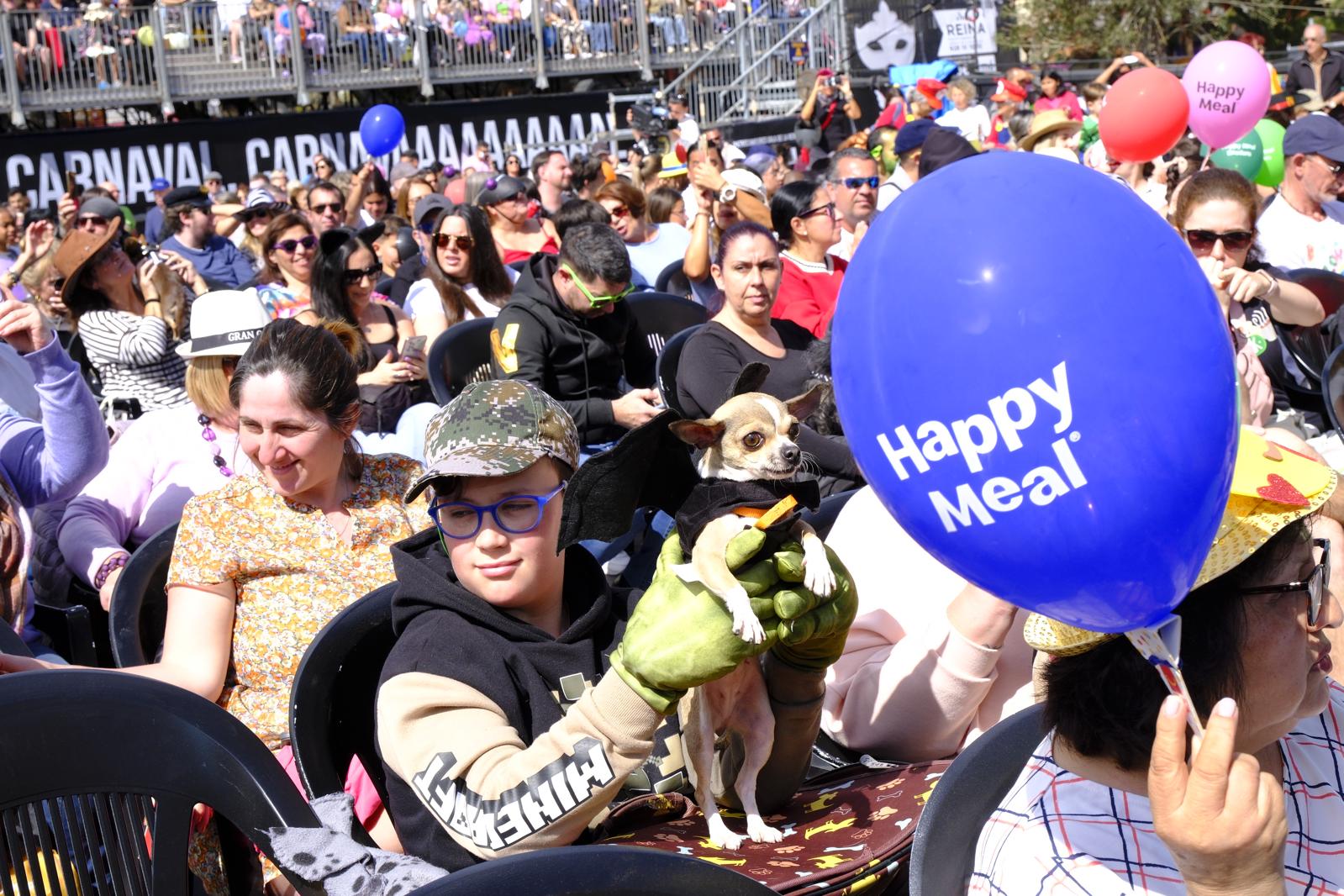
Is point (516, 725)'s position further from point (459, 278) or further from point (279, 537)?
point (459, 278)

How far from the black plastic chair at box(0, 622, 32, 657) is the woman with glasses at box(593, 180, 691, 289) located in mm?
5461

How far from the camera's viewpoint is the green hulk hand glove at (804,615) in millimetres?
1925

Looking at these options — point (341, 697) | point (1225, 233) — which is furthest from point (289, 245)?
point (341, 697)

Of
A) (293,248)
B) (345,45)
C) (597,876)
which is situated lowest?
(597,876)

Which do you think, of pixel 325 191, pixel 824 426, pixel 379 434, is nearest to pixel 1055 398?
pixel 824 426

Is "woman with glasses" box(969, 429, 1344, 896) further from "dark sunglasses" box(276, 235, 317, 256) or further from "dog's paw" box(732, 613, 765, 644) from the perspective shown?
"dark sunglasses" box(276, 235, 317, 256)

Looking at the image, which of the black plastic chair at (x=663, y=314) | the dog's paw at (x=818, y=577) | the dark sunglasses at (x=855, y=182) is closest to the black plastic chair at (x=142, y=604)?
the dog's paw at (x=818, y=577)

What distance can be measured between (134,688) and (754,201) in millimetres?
6142

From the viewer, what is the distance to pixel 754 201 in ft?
25.1

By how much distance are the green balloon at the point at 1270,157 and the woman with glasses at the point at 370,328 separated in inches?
A: 223

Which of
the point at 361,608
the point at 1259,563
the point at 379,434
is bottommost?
the point at 379,434

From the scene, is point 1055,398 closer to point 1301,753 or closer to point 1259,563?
point 1259,563

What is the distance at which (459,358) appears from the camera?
5.35m

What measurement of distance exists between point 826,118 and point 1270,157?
336 inches
